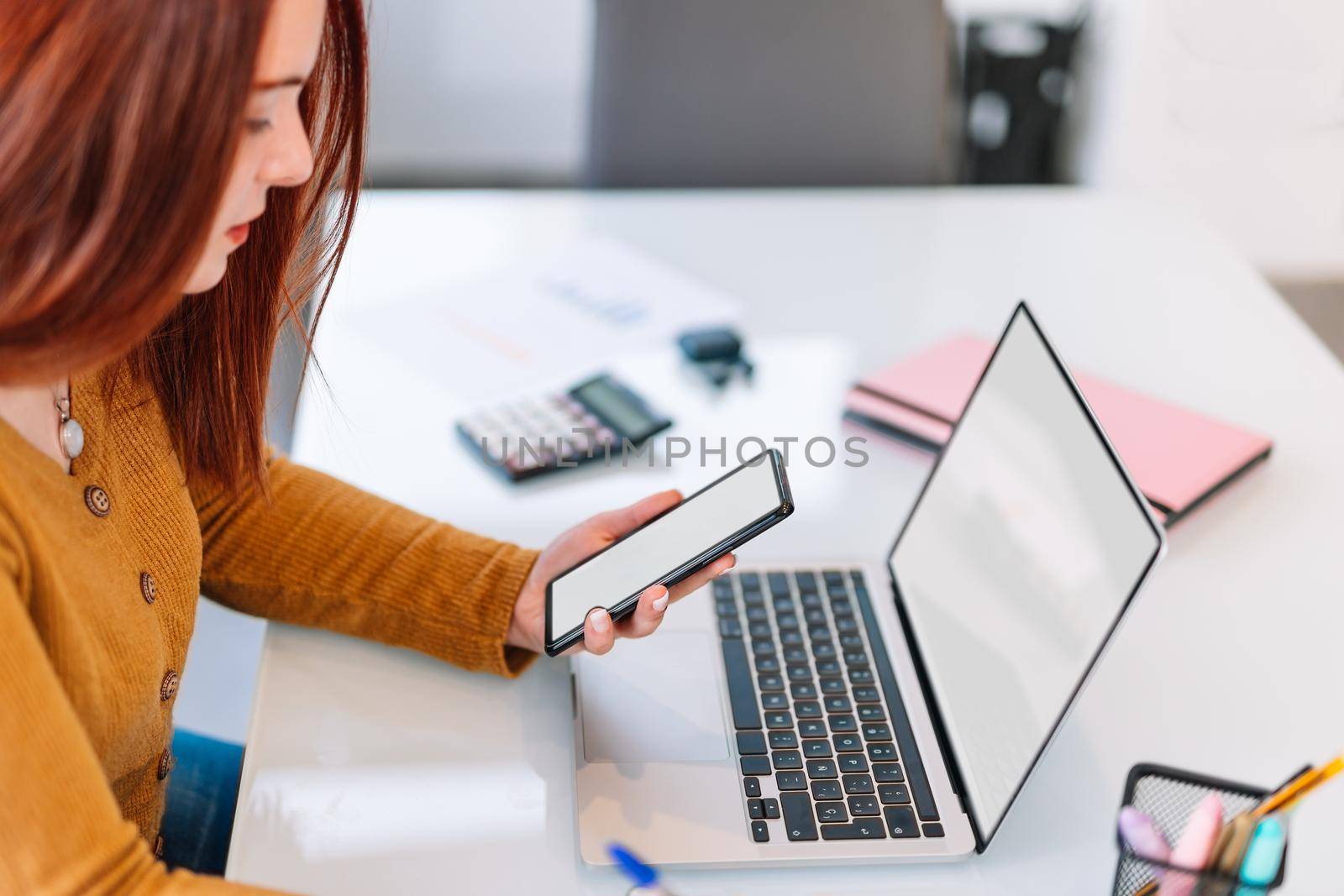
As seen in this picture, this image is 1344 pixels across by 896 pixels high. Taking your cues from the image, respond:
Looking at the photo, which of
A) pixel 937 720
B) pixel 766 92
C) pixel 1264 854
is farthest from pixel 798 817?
pixel 766 92

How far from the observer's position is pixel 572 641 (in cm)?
77

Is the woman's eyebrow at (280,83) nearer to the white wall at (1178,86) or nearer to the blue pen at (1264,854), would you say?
the blue pen at (1264,854)

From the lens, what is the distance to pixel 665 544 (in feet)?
2.58

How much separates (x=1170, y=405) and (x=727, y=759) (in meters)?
0.60

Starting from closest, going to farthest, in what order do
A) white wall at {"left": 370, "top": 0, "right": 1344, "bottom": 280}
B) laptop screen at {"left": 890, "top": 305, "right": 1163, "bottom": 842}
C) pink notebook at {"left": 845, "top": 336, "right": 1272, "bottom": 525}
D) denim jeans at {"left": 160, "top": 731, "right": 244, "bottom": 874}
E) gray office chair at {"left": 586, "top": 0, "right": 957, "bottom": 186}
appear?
laptop screen at {"left": 890, "top": 305, "right": 1163, "bottom": 842} < denim jeans at {"left": 160, "top": 731, "right": 244, "bottom": 874} < pink notebook at {"left": 845, "top": 336, "right": 1272, "bottom": 525} < gray office chair at {"left": 586, "top": 0, "right": 957, "bottom": 186} < white wall at {"left": 370, "top": 0, "right": 1344, "bottom": 280}

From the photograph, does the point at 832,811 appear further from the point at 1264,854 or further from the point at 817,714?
the point at 1264,854

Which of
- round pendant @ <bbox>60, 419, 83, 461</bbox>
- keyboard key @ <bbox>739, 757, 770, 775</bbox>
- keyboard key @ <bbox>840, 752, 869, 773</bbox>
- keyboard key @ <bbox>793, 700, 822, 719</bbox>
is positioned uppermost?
round pendant @ <bbox>60, 419, 83, 461</bbox>

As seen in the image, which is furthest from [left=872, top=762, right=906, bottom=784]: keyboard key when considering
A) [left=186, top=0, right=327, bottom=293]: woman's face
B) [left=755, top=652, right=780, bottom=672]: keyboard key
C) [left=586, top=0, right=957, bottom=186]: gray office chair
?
[left=586, top=0, right=957, bottom=186]: gray office chair

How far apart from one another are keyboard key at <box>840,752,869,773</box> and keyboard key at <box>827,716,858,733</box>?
0.07ft

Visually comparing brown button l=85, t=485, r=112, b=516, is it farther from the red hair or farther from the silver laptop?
the silver laptop

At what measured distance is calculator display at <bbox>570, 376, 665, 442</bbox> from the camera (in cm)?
109

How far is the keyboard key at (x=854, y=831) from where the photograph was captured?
702 millimetres

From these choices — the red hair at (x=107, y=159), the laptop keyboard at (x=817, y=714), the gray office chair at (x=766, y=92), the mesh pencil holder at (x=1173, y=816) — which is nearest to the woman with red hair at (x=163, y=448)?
the red hair at (x=107, y=159)

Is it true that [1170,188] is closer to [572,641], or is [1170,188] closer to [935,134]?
[935,134]
